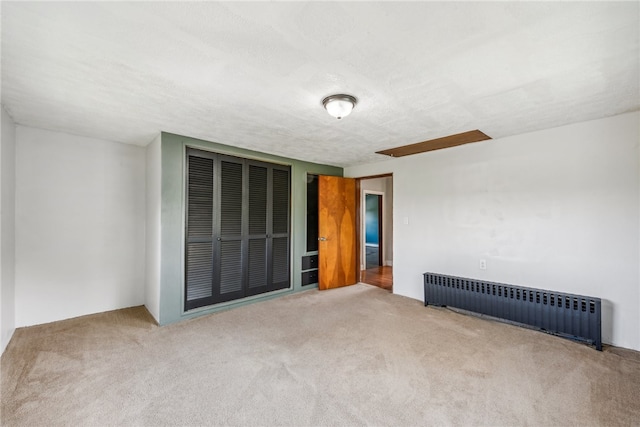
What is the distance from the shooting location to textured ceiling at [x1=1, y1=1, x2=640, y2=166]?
1.35 m

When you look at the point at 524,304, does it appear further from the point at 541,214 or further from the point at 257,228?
the point at 257,228

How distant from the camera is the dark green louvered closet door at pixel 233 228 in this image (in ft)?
11.4

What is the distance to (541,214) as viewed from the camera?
312 cm

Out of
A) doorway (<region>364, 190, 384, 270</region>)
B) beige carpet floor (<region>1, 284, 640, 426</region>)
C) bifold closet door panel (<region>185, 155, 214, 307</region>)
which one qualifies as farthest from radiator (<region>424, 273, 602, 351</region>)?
doorway (<region>364, 190, 384, 270</region>)

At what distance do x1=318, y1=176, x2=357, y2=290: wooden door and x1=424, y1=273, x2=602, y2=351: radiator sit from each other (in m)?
1.59

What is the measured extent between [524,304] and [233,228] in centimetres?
368

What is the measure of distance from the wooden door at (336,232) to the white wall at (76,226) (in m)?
2.73

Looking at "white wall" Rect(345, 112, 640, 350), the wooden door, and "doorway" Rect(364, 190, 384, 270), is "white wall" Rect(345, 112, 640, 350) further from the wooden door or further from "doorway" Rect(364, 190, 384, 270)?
"doorway" Rect(364, 190, 384, 270)

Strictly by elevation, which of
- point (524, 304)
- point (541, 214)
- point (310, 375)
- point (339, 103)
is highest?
point (339, 103)

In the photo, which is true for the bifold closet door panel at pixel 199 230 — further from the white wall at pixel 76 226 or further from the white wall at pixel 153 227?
the white wall at pixel 76 226

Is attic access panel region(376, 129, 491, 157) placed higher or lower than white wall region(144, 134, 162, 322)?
higher

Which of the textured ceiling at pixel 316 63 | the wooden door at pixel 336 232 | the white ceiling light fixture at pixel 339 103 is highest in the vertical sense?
the textured ceiling at pixel 316 63

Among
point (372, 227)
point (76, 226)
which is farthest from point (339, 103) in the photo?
point (372, 227)

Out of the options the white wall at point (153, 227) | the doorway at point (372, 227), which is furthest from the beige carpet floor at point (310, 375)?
the doorway at point (372, 227)
